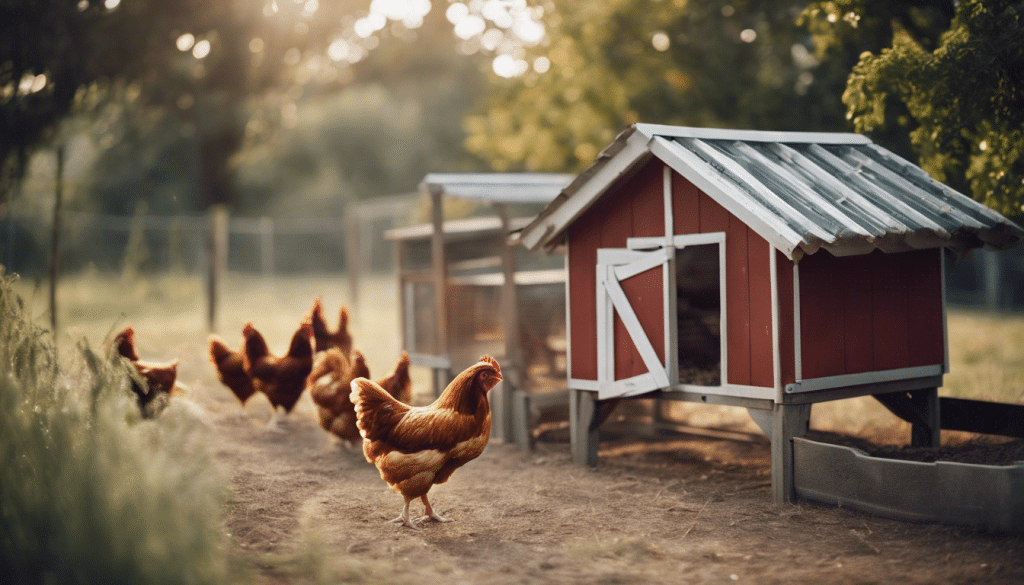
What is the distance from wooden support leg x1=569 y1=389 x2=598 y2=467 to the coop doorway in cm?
125

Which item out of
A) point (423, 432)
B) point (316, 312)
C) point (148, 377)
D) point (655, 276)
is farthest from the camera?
point (316, 312)

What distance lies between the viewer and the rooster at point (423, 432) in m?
5.90

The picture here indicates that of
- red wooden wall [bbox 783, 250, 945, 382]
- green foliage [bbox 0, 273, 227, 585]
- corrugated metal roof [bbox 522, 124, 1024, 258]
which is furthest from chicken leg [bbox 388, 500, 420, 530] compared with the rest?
red wooden wall [bbox 783, 250, 945, 382]

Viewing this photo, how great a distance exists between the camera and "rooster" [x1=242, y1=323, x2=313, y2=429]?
910 centimetres

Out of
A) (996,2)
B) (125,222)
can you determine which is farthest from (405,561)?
(125,222)

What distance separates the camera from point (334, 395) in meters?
8.18

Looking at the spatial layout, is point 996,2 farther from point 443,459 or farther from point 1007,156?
point 443,459

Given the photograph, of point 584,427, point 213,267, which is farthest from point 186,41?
point 584,427

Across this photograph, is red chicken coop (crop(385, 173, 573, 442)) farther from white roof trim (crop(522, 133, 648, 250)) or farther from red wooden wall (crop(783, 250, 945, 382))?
red wooden wall (crop(783, 250, 945, 382))

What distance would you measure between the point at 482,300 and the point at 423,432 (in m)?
4.16

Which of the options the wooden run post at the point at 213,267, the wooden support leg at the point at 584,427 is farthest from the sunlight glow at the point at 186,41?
the wooden support leg at the point at 584,427

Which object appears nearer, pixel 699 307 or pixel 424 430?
pixel 424 430

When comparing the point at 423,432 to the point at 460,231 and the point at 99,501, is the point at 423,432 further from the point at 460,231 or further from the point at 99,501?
the point at 460,231

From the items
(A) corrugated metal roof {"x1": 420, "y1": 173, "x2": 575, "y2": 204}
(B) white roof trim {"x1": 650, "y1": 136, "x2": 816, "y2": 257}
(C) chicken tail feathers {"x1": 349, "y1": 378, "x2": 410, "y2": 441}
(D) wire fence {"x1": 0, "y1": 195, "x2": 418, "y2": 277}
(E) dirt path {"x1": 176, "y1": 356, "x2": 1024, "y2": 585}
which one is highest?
(D) wire fence {"x1": 0, "y1": 195, "x2": 418, "y2": 277}
